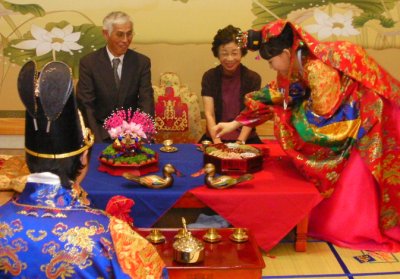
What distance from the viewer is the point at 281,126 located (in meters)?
3.50

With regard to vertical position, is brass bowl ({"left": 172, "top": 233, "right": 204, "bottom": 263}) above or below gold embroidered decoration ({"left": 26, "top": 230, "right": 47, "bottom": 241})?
below

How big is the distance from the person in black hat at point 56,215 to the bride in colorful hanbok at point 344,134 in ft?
5.97

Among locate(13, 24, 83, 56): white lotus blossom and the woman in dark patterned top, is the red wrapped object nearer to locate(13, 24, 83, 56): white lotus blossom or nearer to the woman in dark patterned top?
the woman in dark patterned top

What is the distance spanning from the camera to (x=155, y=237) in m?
2.72

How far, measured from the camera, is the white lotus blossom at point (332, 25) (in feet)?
17.6

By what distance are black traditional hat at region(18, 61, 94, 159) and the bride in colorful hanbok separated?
1.84m

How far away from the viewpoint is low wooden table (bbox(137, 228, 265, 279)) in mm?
2465

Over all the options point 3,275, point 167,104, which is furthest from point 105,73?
point 3,275

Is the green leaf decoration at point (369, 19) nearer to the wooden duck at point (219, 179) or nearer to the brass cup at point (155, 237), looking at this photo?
the wooden duck at point (219, 179)

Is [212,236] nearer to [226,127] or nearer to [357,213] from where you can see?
[357,213]

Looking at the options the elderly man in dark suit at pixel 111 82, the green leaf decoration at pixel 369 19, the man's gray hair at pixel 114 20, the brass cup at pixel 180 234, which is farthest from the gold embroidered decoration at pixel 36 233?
the green leaf decoration at pixel 369 19

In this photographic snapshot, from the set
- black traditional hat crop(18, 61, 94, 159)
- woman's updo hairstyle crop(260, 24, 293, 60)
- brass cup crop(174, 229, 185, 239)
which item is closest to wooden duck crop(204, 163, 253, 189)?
brass cup crop(174, 229, 185, 239)

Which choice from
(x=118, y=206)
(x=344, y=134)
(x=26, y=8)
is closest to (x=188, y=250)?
(x=118, y=206)

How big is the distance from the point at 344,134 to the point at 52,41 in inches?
125
